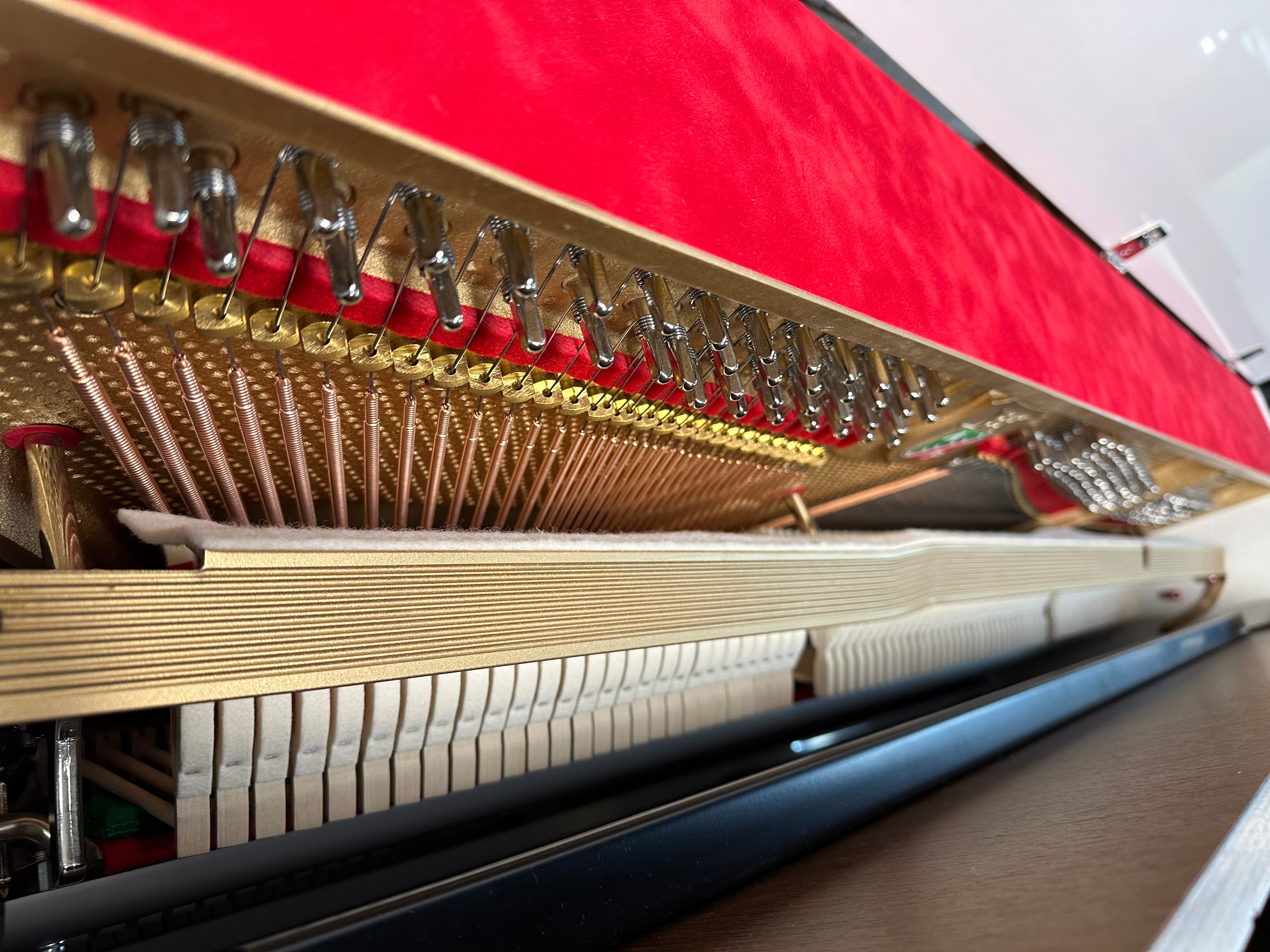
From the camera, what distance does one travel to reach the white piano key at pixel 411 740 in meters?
1.03

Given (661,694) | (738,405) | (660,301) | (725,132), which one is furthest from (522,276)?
(661,694)

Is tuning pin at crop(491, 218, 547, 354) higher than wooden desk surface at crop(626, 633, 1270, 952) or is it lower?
higher

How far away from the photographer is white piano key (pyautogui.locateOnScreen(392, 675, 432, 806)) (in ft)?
3.39

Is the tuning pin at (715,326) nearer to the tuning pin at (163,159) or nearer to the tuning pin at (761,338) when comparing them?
the tuning pin at (761,338)

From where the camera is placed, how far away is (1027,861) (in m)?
0.92

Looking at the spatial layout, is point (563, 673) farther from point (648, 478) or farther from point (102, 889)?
point (102, 889)

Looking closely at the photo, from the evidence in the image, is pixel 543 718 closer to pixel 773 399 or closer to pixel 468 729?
pixel 468 729

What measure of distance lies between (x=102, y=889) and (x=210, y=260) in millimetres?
728

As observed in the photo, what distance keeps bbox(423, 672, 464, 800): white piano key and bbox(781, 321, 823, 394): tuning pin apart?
0.64 m

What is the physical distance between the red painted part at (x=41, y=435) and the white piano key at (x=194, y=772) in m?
0.32

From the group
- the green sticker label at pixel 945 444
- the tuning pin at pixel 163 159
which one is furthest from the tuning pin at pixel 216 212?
the green sticker label at pixel 945 444

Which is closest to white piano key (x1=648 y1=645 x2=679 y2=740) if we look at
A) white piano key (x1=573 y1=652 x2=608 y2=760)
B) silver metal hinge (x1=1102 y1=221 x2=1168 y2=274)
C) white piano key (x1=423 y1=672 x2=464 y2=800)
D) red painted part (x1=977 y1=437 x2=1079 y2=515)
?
white piano key (x1=573 y1=652 x2=608 y2=760)

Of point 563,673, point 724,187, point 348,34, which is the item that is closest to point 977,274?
point 724,187

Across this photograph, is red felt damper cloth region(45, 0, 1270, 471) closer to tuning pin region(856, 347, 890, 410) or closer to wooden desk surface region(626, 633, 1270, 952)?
tuning pin region(856, 347, 890, 410)
